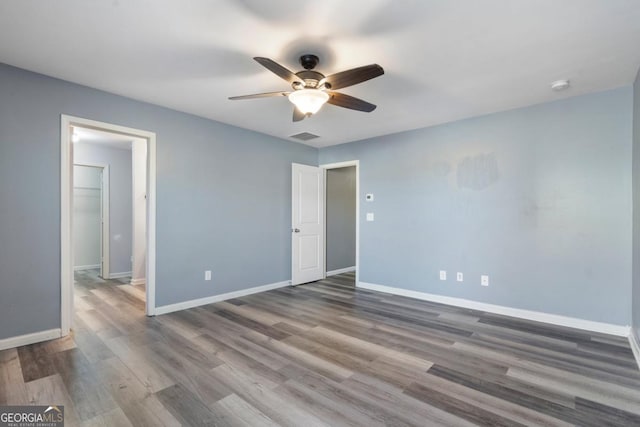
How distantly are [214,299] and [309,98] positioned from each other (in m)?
3.06

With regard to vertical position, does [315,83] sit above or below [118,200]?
above

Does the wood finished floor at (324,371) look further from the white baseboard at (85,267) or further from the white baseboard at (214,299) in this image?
the white baseboard at (85,267)

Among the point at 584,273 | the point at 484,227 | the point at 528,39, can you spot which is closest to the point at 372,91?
the point at 528,39

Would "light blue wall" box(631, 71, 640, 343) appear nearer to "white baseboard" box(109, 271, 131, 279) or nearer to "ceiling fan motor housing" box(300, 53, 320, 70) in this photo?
"ceiling fan motor housing" box(300, 53, 320, 70)

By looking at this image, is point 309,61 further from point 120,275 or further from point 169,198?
point 120,275

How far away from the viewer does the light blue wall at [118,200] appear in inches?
226

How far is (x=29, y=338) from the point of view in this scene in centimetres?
276

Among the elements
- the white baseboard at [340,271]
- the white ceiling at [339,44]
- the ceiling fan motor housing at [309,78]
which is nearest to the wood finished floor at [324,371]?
the ceiling fan motor housing at [309,78]

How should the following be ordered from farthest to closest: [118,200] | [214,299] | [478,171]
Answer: [118,200] < [214,299] < [478,171]

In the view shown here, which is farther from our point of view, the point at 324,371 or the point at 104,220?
the point at 104,220

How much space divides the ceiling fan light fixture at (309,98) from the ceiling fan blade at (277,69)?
0.30 feet

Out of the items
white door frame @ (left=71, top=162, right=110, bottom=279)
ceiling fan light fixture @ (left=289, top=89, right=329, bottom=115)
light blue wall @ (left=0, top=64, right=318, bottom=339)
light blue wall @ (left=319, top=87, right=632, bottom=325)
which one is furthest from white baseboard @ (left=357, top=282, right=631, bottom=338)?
white door frame @ (left=71, top=162, right=110, bottom=279)

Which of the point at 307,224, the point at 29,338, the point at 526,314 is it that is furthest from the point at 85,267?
the point at 526,314

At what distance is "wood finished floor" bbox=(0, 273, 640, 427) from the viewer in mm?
1850
